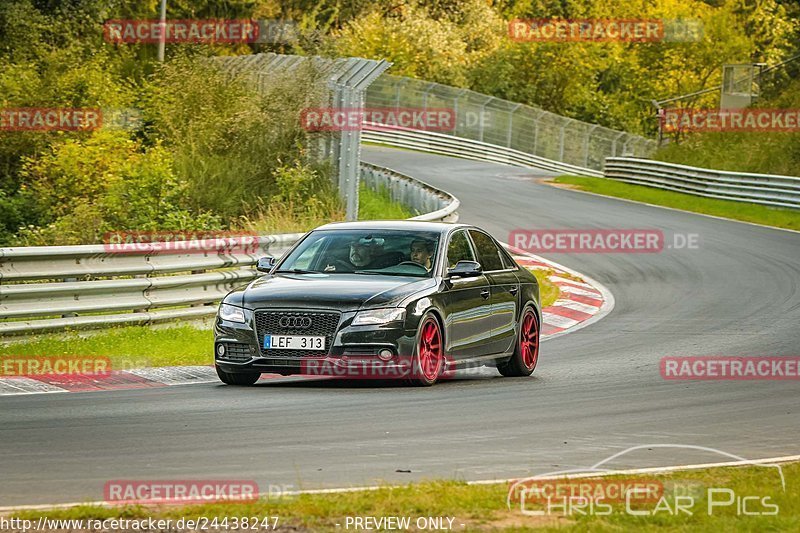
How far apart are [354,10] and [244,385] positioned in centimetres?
6674

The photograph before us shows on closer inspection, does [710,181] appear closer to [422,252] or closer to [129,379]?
[422,252]

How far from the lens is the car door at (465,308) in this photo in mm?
12750

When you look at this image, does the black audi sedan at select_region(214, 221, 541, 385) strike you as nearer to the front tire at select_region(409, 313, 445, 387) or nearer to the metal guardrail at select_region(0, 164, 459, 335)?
the front tire at select_region(409, 313, 445, 387)

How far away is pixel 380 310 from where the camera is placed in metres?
11.9

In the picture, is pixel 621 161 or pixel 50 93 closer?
pixel 50 93

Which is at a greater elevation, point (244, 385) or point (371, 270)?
point (371, 270)

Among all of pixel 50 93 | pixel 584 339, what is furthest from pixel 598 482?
pixel 50 93

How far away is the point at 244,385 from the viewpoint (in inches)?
488

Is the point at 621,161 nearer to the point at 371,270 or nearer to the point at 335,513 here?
the point at 371,270

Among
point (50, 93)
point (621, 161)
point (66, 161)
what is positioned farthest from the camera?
point (621, 161)

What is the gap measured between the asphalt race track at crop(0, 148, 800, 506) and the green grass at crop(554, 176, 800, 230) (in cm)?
1716

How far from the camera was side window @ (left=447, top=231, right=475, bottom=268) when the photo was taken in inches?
519

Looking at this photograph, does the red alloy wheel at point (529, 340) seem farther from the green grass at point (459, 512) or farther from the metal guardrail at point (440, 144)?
the metal guardrail at point (440, 144)

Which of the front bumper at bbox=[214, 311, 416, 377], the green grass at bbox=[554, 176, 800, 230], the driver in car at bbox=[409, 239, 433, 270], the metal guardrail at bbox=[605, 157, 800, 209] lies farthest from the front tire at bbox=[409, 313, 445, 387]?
the metal guardrail at bbox=[605, 157, 800, 209]
